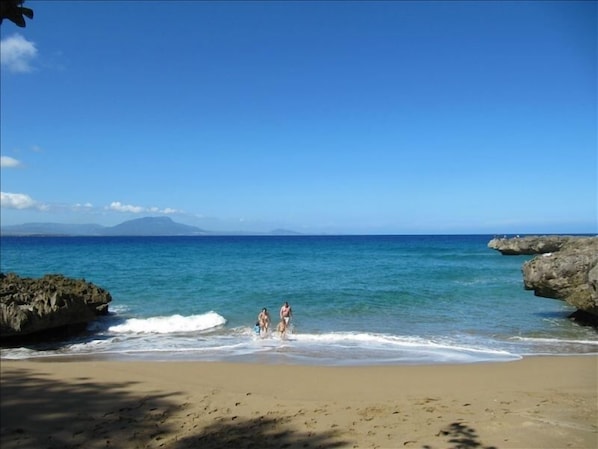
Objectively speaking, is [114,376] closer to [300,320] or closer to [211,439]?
[211,439]

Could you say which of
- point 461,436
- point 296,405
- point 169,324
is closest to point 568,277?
point 461,436

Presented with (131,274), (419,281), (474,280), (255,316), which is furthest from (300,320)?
(131,274)

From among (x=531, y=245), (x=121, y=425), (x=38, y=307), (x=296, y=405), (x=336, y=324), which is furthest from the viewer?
(x=531, y=245)

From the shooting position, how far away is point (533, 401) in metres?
8.28

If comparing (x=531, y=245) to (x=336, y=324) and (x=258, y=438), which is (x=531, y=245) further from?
(x=258, y=438)

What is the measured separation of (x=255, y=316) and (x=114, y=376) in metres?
10.1

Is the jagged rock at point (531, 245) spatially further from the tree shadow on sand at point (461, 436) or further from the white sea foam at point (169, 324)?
the tree shadow on sand at point (461, 436)

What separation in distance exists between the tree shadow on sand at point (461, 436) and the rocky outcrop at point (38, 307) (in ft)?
40.3

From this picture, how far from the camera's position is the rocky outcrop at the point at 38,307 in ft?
44.4

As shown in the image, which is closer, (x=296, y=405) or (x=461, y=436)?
(x=461, y=436)

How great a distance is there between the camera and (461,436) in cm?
650

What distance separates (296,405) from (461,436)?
9.26 ft

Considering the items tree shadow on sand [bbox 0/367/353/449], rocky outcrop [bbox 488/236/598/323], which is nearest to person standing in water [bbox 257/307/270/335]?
tree shadow on sand [bbox 0/367/353/449]

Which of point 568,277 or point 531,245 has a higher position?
point 531,245
